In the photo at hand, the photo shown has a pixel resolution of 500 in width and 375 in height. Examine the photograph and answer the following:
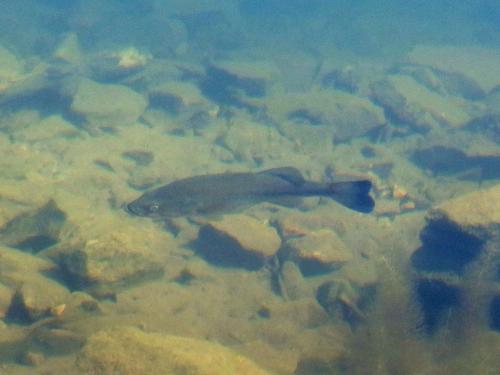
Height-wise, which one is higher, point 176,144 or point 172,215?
point 172,215

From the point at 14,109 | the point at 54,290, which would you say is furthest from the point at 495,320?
the point at 14,109

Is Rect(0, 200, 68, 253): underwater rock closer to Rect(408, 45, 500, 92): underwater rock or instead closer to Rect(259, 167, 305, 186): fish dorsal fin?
Rect(259, 167, 305, 186): fish dorsal fin

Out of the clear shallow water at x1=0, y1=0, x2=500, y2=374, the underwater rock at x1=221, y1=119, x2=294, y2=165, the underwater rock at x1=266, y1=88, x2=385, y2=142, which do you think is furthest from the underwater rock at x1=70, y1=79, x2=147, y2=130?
the underwater rock at x1=266, y1=88, x2=385, y2=142

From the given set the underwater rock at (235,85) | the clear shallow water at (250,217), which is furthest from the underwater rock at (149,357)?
the underwater rock at (235,85)

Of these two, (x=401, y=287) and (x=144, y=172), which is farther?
(x=144, y=172)

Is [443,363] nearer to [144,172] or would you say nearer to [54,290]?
[54,290]

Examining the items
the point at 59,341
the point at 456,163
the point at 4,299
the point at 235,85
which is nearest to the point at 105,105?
the point at 235,85

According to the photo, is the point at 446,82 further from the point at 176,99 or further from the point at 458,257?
the point at 458,257
